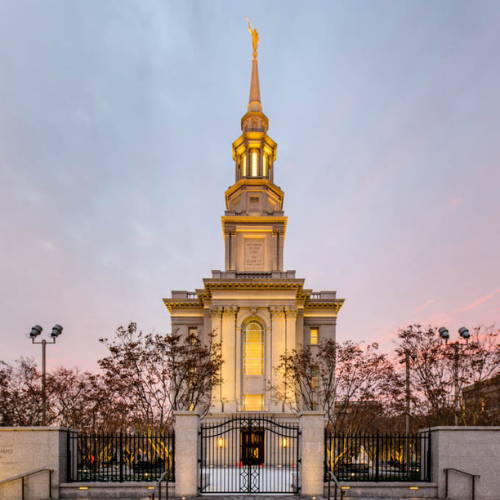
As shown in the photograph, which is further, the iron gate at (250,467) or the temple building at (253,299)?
the temple building at (253,299)

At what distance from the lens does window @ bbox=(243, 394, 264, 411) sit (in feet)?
143

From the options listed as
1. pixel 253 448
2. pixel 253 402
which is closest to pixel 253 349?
pixel 253 402

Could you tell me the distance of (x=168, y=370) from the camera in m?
31.6

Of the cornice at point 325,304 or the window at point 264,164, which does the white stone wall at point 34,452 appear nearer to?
the cornice at point 325,304

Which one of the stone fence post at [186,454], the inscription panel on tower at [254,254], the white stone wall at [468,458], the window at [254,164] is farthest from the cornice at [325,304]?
the stone fence post at [186,454]

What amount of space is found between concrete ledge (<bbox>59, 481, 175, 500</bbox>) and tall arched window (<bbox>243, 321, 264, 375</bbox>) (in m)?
27.2

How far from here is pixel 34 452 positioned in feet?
58.8

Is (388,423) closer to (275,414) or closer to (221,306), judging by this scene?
(275,414)

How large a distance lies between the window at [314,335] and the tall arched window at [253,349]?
20.4 feet

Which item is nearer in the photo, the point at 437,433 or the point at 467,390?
the point at 437,433

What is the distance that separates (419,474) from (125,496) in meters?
11.5

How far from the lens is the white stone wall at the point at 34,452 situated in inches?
697

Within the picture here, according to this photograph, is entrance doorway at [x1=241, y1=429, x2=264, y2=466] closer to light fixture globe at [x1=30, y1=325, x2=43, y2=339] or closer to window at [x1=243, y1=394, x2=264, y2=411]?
window at [x1=243, y1=394, x2=264, y2=411]

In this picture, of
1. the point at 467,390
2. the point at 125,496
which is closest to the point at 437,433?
the point at 125,496
